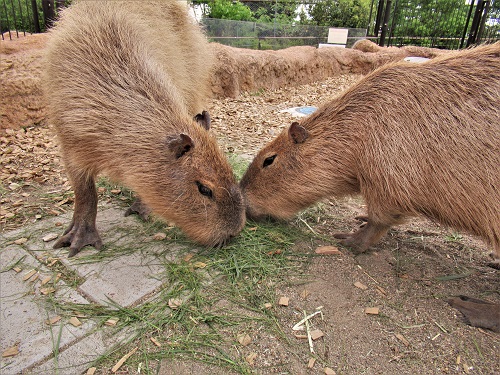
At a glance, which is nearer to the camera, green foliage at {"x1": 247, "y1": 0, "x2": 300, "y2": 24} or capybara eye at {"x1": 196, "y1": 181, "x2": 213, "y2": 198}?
capybara eye at {"x1": 196, "y1": 181, "x2": 213, "y2": 198}

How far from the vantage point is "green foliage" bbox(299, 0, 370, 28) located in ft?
56.4

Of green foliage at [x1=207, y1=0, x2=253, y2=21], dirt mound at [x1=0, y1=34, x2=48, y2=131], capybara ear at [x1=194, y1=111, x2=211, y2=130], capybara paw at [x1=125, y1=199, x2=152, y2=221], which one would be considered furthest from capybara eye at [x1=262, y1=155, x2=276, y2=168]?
green foliage at [x1=207, y1=0, x2=253, y2=21]

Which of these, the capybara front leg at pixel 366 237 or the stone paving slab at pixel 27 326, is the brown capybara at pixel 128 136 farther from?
the capybara front leg at pixel 366 237

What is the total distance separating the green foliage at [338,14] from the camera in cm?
1720

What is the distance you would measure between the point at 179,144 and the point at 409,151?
1519 mm

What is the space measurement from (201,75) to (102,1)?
151 centimetres

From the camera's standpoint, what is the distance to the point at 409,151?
96.8 inches

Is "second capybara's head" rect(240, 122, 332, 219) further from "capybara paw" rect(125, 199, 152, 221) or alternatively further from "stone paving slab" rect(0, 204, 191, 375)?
"capybara paw" rect(125, 199, 152, 221)

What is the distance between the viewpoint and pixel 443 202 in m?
2.41

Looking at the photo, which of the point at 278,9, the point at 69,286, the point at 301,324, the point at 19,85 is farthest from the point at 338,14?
the point at 69,286

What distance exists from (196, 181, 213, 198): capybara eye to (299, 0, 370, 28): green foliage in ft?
55.2

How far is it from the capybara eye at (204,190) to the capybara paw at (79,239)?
0.97 meters

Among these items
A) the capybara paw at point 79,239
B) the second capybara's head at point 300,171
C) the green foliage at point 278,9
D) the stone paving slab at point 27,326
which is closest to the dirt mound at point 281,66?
the second capybara's head at point 300,171

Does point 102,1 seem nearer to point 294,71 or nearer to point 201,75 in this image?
point 201,75
